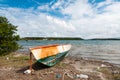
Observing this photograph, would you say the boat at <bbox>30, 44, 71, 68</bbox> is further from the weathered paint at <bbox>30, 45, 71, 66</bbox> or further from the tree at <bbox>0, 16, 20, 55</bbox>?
the tree at <bbox>0, 16, 20, 55</bbox>

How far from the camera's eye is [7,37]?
18.4m

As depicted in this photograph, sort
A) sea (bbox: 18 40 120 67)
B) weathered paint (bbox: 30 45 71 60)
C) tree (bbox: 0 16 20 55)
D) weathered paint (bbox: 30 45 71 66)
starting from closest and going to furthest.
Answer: weathered paint (bbox: 30 45 71 60)
weathered paint (bbox: 30 45 71 66)
tree (bbox: 0 16 20 55)
sea (bbox: 18 40 120 67)

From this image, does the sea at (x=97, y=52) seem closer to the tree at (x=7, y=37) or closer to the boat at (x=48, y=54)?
the tree at (x=7, y=37)

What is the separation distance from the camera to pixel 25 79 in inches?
422

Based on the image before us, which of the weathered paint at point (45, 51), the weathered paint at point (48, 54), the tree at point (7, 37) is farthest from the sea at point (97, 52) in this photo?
the weathered paint at point (45, 51)

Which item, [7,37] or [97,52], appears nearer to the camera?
[7,37]

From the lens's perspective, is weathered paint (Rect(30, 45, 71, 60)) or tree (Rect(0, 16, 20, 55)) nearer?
weathered paint (Rect(30, 45, 71, 60))

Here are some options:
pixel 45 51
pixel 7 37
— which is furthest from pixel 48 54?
pixel 7 37

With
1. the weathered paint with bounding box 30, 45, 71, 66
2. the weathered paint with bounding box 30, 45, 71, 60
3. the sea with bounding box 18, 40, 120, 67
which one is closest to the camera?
the weathered paint with bounding box 30, 45, 71, 60

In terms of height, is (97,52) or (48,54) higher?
(48,54)

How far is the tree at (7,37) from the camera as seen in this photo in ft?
58.1

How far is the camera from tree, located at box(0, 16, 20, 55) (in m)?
17.7

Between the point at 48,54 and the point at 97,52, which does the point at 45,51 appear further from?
the point at 97,52

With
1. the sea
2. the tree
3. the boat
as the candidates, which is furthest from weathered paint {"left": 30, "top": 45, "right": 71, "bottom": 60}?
the sea
